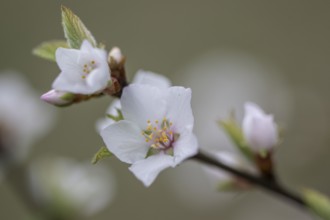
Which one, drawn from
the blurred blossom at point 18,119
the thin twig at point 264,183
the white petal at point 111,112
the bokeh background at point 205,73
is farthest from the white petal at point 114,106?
the bokeh background at point 205,73

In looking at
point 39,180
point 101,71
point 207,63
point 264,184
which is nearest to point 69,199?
point 39,180

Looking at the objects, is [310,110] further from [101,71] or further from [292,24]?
[101,71]

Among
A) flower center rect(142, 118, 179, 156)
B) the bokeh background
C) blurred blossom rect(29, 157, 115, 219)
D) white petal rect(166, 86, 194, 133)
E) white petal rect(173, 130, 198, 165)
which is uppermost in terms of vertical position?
white petal rect(166, 86, 194, 133)

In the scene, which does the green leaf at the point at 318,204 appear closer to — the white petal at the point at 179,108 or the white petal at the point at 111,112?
the white petal at the point at 179,108

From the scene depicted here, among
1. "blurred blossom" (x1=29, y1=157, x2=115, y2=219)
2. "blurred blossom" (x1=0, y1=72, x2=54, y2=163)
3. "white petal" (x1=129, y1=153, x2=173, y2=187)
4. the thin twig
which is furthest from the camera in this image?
"blurred blossom" (x1=0, y1=72, x2=54, y2=163)

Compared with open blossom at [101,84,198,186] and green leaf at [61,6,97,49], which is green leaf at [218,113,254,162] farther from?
green leaf at [61,6,97,49]

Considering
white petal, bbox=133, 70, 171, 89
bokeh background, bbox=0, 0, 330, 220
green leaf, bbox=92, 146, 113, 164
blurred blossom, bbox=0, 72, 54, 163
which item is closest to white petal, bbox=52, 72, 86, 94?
green leaf, bbox=92, 146, 113, 164

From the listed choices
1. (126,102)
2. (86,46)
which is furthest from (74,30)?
(126,102)
